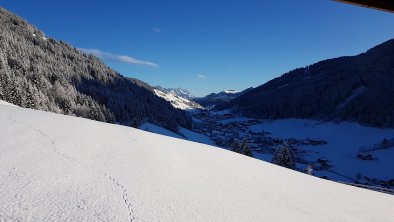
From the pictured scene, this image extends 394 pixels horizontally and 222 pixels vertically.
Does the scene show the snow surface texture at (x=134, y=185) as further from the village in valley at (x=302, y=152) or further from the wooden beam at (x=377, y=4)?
the village in valley at (x=302, y=152)

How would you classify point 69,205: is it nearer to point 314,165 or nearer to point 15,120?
point 15,120

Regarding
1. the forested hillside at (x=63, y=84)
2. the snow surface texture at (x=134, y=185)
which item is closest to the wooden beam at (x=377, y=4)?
the snow surface texture at (x=134, y=185)

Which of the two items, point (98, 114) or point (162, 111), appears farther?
point (162, 111)

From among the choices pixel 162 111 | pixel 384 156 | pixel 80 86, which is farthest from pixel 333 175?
pixel 80 86

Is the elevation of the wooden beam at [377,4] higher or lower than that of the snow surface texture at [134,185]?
higher

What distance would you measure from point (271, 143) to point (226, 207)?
136503 mm

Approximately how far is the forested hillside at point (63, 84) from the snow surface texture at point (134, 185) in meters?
55.8

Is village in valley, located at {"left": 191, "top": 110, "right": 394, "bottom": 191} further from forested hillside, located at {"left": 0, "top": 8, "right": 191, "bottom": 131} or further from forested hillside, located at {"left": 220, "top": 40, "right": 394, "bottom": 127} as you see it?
forested hillside, located at {"left": 0, "top": 8, "right": 191, "bottom": 131}

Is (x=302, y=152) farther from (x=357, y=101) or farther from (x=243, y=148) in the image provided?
(x=243, y=148)

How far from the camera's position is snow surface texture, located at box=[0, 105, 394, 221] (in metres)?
3.26

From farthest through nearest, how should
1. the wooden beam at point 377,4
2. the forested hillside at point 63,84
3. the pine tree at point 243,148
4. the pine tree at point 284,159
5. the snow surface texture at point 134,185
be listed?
the forested hillside at point 63,84, the pine tree at point 243,148, the pine tree at point 284,159, the snow surface texture at point 134,185, the wooden beam at point 377,4

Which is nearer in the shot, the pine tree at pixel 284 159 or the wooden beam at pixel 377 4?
the wooden beam at pixel 377 4

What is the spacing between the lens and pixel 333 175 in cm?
7756

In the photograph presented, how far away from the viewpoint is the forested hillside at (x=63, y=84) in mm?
64812
